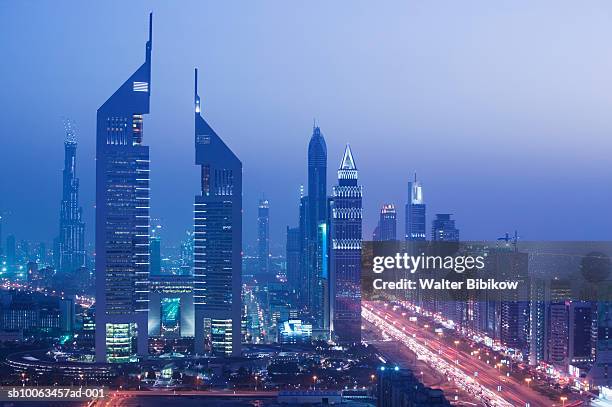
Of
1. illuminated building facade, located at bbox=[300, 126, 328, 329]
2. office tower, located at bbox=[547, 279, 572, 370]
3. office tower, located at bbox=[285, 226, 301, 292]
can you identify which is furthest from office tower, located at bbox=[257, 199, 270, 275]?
office tower, located at bbox=[547, 279, 572, 370]

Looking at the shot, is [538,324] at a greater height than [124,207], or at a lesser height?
lesser

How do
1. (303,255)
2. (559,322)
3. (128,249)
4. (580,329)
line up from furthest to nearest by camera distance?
(303,255), (128,249), (559,322), (580,329)

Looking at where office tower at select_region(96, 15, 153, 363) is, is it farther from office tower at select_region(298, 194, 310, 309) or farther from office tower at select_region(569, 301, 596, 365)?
office tower at select_region(298, 194, 310, 309)

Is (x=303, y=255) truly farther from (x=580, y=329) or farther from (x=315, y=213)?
(x=580, y=329)

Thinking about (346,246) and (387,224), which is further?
(387,224)

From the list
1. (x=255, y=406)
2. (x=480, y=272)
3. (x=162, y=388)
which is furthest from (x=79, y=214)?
(x=480, y=272)

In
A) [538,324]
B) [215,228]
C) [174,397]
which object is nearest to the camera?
[174,397]

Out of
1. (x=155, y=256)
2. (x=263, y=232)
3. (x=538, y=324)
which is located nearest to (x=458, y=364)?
(x=538, y=324)

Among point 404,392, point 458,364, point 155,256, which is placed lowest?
point 458,364
